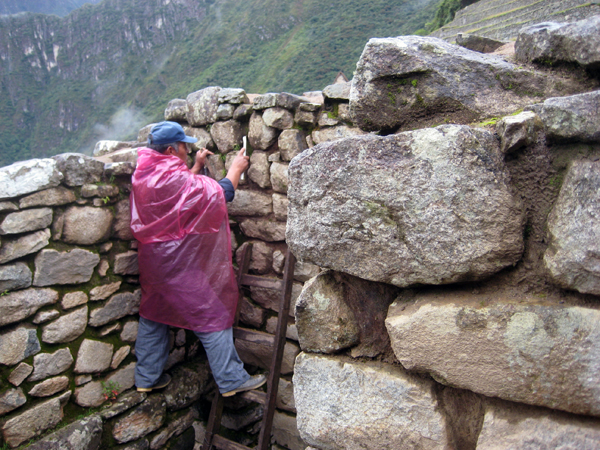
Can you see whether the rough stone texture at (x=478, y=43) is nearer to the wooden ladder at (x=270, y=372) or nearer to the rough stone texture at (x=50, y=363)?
the wooden ladder at (x=270, y=372)

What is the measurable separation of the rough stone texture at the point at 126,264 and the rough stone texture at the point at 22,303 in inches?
15.4

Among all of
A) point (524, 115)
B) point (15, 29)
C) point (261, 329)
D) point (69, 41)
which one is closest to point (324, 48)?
point (261, 329)

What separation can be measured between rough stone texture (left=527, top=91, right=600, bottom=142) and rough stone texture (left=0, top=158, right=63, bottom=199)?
7.99 feet

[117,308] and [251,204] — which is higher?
[251,204]

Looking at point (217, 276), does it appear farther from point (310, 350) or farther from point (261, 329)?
point (310, 350)

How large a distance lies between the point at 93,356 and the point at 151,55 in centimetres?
2353

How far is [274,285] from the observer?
2711 millimetres

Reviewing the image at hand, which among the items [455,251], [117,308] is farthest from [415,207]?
[117,308]

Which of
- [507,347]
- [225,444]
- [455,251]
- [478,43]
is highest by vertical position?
[478,43]

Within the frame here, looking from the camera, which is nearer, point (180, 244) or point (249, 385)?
point (180, 244)

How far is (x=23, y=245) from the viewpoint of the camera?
2.21 metres

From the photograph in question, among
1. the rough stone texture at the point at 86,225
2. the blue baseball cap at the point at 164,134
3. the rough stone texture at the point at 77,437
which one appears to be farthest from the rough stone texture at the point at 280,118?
the rough stone texture at the point at 77,437

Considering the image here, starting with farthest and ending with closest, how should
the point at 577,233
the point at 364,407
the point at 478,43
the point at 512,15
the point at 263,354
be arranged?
the point at 512,15
the point at 263,354
the point at 478,43
the point at 364,407
the point at 577,233

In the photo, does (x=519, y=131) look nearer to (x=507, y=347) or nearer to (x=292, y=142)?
(x=507, y=347)
